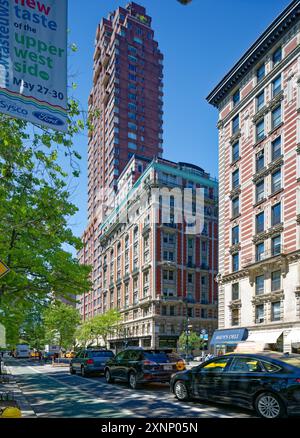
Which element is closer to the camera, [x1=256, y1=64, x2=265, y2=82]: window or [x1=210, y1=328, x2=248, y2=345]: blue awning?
[x1=210, y1=328, x2=248, y2=345]: blue awning

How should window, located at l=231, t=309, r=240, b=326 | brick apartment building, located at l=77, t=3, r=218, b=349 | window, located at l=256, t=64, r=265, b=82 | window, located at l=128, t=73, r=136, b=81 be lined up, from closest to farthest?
window, located at l=256, t=64, r=265, b=82, window, located at l=231, t=309, r=240, b=326, brick apartment building, located at l=77, t=3, r=218, b=349, window, located at l=128, t=73, r=136, b=81

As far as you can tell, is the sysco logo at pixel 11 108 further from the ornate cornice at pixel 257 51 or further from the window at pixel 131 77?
the window at pixel 131 77

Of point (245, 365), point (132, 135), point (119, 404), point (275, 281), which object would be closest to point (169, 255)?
point (275, 281)

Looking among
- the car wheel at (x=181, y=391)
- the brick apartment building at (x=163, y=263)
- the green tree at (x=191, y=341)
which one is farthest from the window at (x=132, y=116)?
the car wheel at (x=181, y=391)

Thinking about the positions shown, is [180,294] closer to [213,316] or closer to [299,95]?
[213,316]

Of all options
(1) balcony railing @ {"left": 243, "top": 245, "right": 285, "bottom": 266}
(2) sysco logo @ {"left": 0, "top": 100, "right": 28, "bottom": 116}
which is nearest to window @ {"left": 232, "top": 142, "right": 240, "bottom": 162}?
(1) balcony railing @ {"left": 243, "top": 245, "right": 285, "bottom": 266}

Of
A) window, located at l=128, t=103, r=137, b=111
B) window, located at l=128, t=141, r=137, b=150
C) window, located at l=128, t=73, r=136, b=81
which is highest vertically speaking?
window, located at l=128, t=73, r=136, b=81

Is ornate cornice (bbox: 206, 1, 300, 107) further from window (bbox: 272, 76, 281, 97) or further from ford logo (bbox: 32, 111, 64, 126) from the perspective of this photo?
ford logo (bbox: 32, 111, 64, 126)

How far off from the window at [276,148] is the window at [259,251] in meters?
7.36

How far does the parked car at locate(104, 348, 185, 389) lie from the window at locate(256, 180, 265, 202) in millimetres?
24128

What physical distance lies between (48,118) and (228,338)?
122ft

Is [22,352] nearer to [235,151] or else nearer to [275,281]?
[235,151]

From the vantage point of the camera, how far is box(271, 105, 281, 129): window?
3772 centimetres
